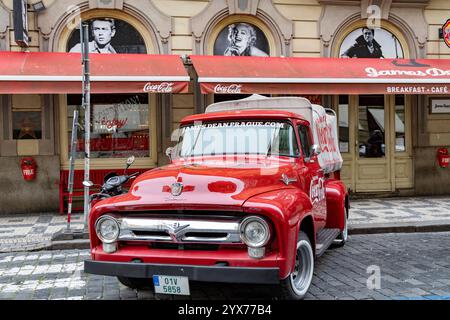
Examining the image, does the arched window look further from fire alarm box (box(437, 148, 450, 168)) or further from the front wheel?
fire alarm box (box(437, 148, 450, 168))

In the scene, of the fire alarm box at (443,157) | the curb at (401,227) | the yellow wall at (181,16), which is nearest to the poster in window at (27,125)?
the yellow wall at (181,16)

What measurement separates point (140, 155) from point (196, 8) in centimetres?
375

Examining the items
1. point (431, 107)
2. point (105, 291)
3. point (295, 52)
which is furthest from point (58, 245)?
point (431, 107)

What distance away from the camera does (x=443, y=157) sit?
12805 millimetres

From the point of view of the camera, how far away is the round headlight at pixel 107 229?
15.0ft

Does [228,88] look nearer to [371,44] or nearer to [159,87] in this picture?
[159,87]

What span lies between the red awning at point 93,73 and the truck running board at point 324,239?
4.67 m

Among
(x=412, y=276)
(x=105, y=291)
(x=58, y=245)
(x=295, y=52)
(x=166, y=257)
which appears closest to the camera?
(x=166, y=257)

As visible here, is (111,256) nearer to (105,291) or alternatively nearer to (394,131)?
(105,291)

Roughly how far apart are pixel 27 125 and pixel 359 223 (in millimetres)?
7436

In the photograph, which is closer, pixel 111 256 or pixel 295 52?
pixel 111 256

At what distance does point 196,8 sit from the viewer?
11.8 metres

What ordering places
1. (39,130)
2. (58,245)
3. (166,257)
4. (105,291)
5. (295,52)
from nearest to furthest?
(166,257) < (105,291) < (58,245) < (39,130) < (295,52)

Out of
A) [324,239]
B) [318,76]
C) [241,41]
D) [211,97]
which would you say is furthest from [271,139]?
[241,41]
